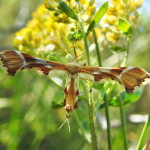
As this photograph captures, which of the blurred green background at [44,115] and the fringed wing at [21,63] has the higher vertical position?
the fringed wing at [21,63]

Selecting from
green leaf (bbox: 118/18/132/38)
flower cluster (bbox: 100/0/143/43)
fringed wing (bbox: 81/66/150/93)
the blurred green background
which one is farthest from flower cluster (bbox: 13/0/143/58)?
the blurred green background

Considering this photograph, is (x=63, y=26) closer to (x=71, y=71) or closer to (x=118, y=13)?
(x=118, y=13)

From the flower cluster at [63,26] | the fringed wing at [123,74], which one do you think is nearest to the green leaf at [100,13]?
the flower cluster at [63,26]

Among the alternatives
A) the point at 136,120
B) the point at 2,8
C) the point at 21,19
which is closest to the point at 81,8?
the point at 136,120

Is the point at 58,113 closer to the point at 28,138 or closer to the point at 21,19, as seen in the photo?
the point at 28,138

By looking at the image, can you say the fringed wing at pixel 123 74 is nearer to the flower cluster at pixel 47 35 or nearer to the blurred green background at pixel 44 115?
the flower cluster at pixel 47 35

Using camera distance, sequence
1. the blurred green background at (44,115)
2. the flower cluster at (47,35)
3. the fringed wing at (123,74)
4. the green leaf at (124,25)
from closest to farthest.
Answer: the fringed wing at (123,74)
the green leaf at (124,25)
the flower cluster at (47,35)
the blurred green background at (44,115)

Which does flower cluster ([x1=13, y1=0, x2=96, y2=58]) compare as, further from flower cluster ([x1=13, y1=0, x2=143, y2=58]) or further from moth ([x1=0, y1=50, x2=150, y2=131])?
moth ([x1=0, y1=50, x2=150, y2=131])
